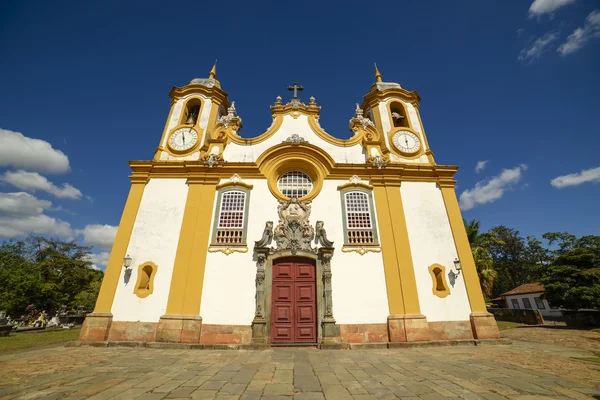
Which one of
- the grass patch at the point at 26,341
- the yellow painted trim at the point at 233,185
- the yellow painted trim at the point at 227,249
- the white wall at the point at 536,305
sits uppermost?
the yellow painted trim at the point at 233,185

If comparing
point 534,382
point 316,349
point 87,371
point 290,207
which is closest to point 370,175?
point 290,207

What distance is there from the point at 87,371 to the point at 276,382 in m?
4.45

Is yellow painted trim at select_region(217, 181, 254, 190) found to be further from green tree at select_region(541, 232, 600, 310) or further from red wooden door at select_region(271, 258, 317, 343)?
green tree at select_region(541, 232, 600, 310)

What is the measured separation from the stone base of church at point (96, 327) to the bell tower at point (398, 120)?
14.4 m

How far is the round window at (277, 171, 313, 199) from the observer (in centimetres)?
1270

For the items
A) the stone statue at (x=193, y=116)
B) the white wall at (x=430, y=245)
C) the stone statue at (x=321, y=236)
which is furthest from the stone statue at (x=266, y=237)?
the stone statue at (x=193, y=116)

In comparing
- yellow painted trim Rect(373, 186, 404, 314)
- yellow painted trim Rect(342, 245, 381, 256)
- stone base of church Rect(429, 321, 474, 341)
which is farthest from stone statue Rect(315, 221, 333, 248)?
stone base of church Rect(429, 321, 474, 341)

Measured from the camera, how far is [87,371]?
5.78m

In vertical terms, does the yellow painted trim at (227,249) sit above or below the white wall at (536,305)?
above

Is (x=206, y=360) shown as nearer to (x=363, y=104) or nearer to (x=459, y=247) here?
(x=459, y=247)

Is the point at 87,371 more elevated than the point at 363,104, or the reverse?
the point at 363,104

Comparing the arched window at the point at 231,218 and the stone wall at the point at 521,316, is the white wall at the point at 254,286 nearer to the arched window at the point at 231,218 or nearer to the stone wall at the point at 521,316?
the arched window at the point at 231,218

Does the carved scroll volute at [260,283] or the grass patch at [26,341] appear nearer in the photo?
the grass patch at [26,341]

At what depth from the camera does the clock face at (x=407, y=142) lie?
1371cm
